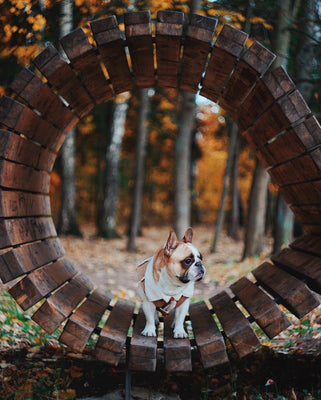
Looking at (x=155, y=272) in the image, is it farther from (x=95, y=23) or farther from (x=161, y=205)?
(x=161, y=205)

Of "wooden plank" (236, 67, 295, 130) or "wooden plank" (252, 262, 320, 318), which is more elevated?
"wooden plank" (236, 67, 295, 130)

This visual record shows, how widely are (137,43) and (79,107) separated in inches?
33.8

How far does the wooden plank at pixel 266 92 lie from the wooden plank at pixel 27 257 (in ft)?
7.14

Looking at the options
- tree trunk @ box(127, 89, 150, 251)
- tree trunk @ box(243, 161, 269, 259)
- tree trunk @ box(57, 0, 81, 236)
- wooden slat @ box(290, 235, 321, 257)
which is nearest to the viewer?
wooden slat @ box(290, 235, 321, 257)

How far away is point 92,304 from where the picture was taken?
3.51 m

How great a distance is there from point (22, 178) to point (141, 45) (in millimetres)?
1530

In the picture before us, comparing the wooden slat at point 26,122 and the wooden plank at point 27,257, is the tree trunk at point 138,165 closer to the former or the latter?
the wooden plank at point 27,257

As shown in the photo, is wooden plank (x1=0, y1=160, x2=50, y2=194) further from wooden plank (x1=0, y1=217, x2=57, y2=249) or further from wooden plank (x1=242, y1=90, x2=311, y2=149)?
wooden plank (x1=242, y1=90, x2=311, y2=149)

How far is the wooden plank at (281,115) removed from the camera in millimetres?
2947

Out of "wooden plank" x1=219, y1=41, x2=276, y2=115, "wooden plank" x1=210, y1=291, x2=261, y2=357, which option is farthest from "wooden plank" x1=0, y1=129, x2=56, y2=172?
"wooden plank" x1=210, y1=291, x2=261, y2=357

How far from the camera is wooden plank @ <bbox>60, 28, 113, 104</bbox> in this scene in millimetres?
3139

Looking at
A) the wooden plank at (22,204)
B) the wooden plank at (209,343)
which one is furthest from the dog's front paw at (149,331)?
the wooden plank at (22,204)

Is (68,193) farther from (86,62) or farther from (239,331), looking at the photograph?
(239,331)

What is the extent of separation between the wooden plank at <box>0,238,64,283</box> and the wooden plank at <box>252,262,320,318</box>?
197 cm
